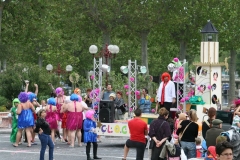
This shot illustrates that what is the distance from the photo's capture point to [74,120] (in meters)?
22.5

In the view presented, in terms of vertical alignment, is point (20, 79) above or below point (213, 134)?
above

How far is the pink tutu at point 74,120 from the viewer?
2250 cm

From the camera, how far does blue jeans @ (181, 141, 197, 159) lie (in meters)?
15.7

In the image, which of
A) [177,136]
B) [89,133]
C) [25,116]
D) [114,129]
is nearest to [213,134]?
[177,136]

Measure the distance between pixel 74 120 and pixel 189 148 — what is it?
7.36 m

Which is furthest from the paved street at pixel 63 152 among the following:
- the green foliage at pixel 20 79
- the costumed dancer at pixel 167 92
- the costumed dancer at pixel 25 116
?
the green foliage at pixel 20 79

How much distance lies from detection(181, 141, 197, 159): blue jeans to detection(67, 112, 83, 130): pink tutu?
721cm

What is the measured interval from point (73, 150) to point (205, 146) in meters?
7.81

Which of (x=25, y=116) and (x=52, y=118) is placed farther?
(x=52, y=118)

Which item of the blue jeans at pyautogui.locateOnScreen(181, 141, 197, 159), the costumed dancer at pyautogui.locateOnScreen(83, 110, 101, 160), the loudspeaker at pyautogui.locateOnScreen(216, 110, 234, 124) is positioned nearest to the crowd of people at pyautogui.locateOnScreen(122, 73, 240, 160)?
the blue jeans at pyautogui.locateOnScreen(181, 141, 197, 159)

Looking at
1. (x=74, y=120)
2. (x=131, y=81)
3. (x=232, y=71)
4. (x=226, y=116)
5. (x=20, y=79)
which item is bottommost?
(x=74, y=120)

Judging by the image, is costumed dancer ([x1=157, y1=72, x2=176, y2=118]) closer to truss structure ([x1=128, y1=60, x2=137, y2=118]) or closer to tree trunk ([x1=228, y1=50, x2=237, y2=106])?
truss structure ([x1=128, y1=60, x2=137, y2=118])

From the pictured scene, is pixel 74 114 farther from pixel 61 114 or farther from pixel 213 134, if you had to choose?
pixel 213 134

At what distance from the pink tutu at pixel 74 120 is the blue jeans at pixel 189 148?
23.7 ft
